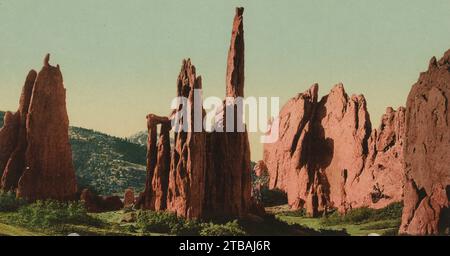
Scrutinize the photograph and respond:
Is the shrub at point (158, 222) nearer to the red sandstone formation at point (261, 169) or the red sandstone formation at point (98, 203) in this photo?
the red sandstone formation at point (98, 203)

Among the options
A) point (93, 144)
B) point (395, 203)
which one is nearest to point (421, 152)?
point (395, 203)

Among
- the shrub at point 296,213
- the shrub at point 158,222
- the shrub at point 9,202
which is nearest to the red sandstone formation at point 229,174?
the shrub at point 158,222

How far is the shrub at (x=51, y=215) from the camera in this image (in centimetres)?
5541

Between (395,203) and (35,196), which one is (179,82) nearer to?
(35,196)

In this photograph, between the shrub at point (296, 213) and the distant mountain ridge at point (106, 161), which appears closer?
the shrub at point (296, 213)

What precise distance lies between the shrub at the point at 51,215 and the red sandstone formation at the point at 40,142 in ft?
7.82

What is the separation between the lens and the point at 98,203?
65000 mm

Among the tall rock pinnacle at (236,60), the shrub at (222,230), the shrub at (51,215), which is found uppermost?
the tall rock pinnacle at (236,60)

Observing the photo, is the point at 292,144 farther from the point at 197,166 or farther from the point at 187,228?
the point at 187,228

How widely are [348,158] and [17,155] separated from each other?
33.8m

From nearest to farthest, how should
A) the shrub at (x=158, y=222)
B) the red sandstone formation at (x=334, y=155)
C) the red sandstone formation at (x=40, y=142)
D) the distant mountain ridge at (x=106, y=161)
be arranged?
the shrub at (x=158, y=222)
the red sandstone formation at (x=40, y=142)
the red sandstone formation at (x=334, y=155)
the distant mountain ridge at (x=106, y=161)

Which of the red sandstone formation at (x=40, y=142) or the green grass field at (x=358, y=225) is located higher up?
the red sandstone formation at (x=40, y=142)

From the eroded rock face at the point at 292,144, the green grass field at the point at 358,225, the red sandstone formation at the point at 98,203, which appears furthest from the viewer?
the eroded rock face at the point at 292,144
